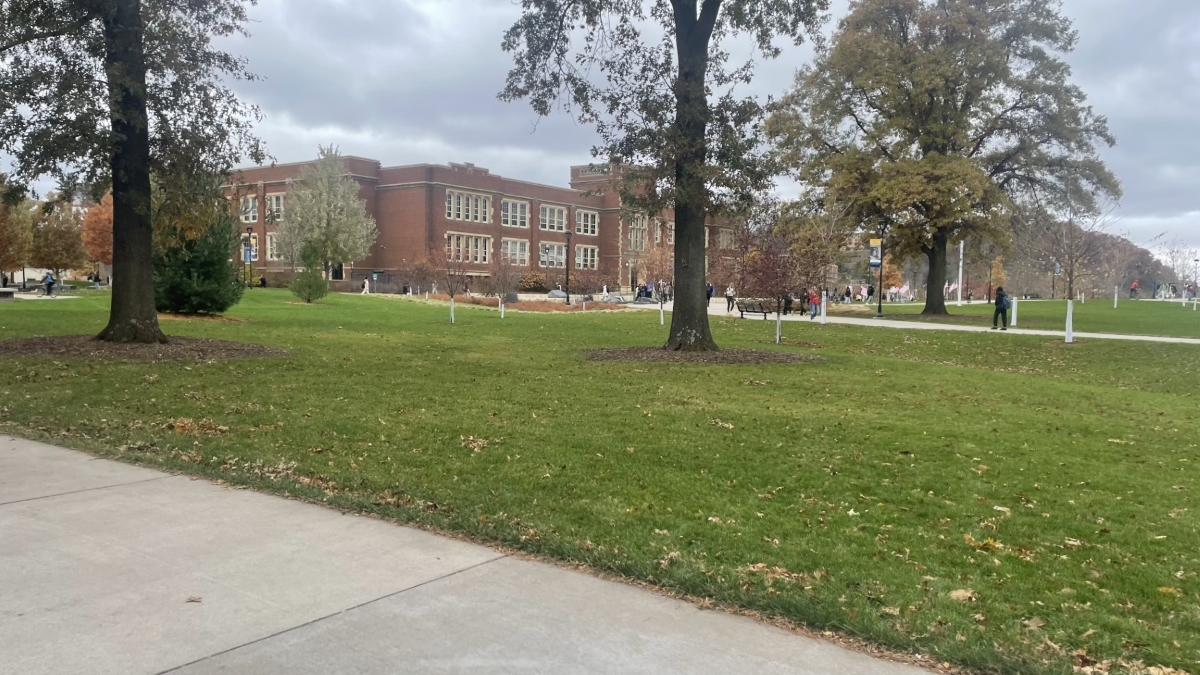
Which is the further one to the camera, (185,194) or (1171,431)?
(185,194)

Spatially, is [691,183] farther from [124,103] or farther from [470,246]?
[470,246]

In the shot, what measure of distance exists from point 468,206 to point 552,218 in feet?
39.4

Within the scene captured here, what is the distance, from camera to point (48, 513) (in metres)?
5.85

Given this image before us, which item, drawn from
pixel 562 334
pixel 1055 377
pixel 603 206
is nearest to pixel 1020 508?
pixel 1055 377

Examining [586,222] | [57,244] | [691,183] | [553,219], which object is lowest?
[691,183]

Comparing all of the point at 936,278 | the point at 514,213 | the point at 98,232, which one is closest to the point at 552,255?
the point at 514,213

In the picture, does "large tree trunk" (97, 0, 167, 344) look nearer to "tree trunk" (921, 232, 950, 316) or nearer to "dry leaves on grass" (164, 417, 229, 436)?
"dry leaves on grass" (164, 417, 229, 436)

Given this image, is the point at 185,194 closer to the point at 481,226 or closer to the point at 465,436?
the point at 465,436

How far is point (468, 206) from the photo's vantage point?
79.4 meters

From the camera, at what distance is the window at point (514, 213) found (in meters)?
83.1

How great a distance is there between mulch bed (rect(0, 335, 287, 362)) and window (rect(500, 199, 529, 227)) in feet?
217

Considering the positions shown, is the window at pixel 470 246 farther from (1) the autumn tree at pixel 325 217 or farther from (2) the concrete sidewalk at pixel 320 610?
(2) the concrete sidewalk at pixel 320 610

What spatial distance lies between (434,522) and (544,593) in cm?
151

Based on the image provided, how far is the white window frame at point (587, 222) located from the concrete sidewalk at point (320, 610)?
8717 centimetres
